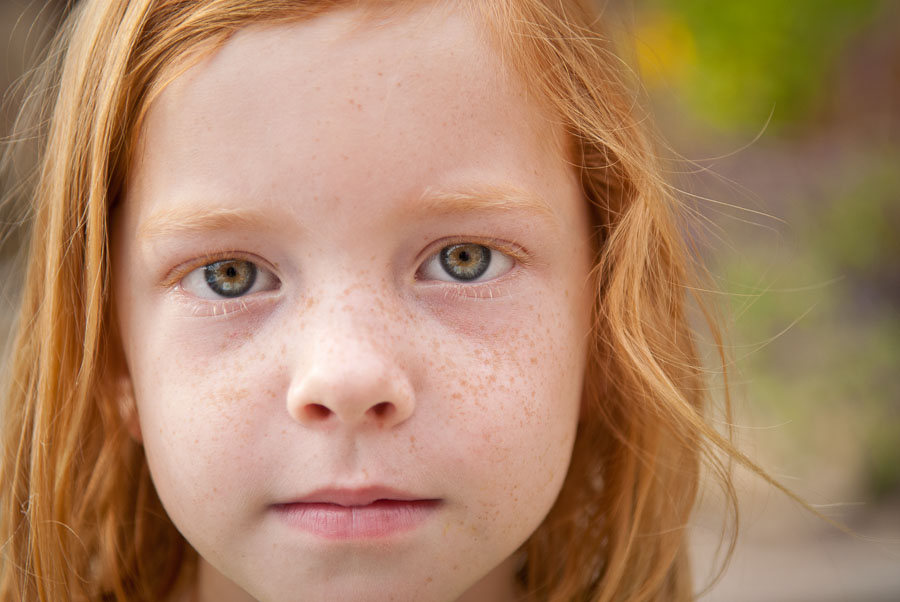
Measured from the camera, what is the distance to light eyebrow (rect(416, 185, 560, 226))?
81 centimetres

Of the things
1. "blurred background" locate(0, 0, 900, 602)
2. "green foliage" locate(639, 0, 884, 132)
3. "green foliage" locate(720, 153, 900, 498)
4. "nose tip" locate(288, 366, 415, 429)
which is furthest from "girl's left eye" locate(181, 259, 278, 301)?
"green foliage" locate(639, 0, 884, 132)

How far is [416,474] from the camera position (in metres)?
0.80

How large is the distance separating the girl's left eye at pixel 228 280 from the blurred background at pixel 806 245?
1.05m

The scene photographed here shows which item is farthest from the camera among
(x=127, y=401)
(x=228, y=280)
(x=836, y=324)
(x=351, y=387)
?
(x=836, y=324)

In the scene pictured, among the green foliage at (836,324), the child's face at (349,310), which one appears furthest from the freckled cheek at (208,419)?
the green foliage at (836,324)

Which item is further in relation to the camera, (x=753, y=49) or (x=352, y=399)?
(x=753, y=49)

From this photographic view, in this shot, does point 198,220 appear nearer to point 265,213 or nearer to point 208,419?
point 265,213

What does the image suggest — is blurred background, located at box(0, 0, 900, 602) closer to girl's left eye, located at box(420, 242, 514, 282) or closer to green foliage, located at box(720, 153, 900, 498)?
green foliage, located at box(720, 153, 900, 498)

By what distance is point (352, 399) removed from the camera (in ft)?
2.51

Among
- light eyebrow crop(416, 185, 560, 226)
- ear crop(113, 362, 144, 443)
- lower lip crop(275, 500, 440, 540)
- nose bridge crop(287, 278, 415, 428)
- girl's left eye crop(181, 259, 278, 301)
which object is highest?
light eyebrow crop(416, 185, 560, 226)

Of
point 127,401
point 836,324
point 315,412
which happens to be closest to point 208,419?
point 315,412

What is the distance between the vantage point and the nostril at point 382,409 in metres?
0.79

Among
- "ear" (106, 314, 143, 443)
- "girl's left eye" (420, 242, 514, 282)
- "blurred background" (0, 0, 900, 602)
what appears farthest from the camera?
"blurred background" (0, 0, 900, 602)

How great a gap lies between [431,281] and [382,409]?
0.46ft
